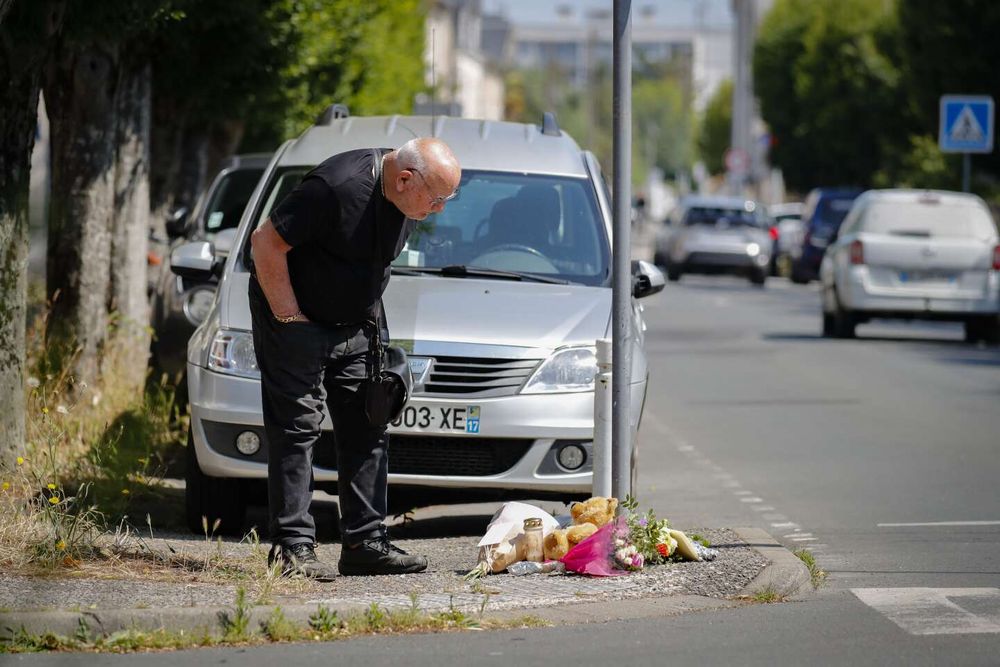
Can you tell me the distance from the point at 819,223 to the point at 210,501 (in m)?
31.1

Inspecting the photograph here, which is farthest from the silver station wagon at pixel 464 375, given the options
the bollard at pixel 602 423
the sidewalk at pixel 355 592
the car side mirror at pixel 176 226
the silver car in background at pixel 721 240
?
the silver car in background at pixel 721 240

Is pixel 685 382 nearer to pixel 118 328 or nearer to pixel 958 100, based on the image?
pixel 118 328

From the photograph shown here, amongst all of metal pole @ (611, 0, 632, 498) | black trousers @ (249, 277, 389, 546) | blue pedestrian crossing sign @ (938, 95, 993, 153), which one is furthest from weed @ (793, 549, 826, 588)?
blue pedestrian crossing sign @ (938, 95, 993, 153)

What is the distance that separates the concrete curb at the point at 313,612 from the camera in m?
6.31

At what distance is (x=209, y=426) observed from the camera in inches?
344

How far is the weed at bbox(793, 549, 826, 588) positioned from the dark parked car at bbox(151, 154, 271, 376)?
4294 mm

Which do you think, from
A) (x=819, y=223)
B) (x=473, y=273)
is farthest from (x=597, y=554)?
(x=819, y=223)

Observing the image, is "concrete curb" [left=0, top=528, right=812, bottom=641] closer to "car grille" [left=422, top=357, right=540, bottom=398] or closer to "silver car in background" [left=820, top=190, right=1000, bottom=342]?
"car grille" [left=422, top=357, right=540, bottom=398]

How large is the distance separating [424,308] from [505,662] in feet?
10.3

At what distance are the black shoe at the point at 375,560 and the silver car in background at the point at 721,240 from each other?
32413 mm

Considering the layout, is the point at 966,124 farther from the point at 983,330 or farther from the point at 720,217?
the point at 720,217

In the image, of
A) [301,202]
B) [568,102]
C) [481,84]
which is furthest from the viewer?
[568,102]

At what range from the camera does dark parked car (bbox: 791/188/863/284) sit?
127ft

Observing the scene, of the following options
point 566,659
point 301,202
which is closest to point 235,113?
point 301,202
